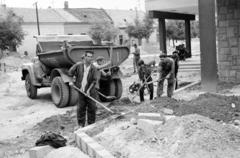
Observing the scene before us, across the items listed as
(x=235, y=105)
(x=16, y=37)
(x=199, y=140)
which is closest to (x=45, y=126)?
(x=235, y=105)

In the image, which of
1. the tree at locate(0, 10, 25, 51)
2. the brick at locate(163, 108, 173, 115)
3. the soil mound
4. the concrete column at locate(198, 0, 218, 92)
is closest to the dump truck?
the concrete column at locate(198, 0, 218, 92)

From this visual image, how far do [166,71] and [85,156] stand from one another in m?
4.48

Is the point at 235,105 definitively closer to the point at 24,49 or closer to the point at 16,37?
the point at 16,37

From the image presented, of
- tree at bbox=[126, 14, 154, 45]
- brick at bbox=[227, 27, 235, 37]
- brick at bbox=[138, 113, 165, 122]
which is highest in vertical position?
tree at bbox=[126, 14, 154, 45]

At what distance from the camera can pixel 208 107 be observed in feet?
21.6

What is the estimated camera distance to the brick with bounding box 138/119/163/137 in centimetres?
511

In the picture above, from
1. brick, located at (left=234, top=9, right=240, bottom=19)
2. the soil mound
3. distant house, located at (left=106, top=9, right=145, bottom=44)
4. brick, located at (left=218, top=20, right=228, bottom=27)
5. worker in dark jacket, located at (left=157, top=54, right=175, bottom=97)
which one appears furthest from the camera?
distant house, located at (left=106, top=9, right=145, bottom=44)

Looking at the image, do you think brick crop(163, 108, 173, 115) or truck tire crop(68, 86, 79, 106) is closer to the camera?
brick crop(163, 108, 173, 115)

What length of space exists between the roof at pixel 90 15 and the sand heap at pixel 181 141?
49.1 m

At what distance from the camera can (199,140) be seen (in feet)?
14.7

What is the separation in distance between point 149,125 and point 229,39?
667 centimetres

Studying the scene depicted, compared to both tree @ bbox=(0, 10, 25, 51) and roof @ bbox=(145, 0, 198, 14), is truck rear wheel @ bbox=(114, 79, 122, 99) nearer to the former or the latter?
roof @ bbox=(145, 0, 198, 14)

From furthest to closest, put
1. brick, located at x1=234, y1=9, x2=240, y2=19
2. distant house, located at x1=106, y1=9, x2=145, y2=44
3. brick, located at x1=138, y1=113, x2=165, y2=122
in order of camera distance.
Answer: distant house, located at x1=106, y1=9, x2=145, y2=44 → brick, located at x1=234, y1=9, x2=240, y2=19 → brick, located at x1=138, y1=113, x2=165, y2=122

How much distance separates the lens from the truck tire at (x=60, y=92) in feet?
33.9
